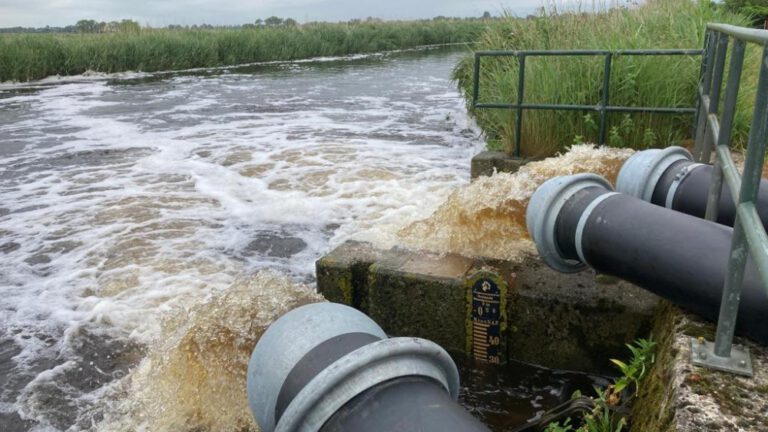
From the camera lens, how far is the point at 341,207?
629 cm

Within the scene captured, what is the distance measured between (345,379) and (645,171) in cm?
232

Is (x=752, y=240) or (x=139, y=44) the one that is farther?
(x=139, y=44)

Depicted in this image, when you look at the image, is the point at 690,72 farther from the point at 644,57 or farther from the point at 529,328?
the point at 529,328

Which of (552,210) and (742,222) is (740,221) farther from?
(552,210)

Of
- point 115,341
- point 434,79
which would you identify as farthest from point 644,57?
point 434,79

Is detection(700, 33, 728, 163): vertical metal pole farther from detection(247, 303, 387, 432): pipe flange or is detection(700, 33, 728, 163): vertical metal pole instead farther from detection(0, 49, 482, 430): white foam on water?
detection(0, 49, 482, 430): white foam on water

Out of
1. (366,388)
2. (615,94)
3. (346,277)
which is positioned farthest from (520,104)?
(366,388)

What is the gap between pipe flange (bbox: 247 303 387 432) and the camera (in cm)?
174

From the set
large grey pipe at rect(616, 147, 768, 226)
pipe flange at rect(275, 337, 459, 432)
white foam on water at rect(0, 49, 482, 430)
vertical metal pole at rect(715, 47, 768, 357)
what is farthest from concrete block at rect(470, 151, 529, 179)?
pipe flange at rect(275, 337, 459, 432)

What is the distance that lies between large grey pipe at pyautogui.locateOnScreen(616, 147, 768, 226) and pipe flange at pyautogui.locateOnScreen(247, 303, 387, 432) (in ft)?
6.14

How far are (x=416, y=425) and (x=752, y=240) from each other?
0.97 m

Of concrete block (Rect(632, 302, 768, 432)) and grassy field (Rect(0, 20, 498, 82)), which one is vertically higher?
grassy field (Rect(0, 20, 498, 82))

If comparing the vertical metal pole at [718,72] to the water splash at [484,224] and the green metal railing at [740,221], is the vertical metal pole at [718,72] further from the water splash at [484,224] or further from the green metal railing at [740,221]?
the water splash at [484,224]

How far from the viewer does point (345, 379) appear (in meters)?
1.47
